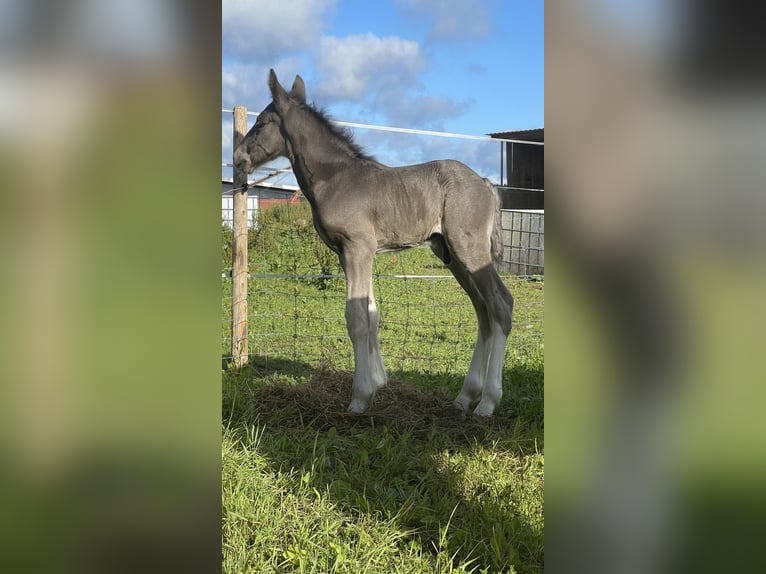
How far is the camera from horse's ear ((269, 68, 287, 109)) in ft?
16.8

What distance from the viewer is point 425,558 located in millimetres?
2322

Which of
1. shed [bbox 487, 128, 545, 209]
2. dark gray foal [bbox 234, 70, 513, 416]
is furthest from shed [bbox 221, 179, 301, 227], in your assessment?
shed [bbox 487, 128, 545, 209]

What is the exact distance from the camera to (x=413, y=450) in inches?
144

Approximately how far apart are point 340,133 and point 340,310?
3.94 metres

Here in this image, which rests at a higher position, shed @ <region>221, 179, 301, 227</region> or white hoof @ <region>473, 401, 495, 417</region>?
shed @ <region>221, 179, 301, 227</region>

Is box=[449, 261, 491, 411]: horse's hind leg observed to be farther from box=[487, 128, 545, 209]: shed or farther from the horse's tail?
box=[487, 128, 545, 209]: shed

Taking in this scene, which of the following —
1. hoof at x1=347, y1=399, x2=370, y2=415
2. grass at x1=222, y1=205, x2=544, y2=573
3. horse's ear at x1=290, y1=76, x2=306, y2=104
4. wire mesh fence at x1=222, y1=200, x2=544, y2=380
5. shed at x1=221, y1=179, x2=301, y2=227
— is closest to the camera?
grass at x1=222, y1=205, x2=544, y2=573

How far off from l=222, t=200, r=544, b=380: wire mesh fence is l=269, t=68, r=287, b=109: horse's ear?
155 centimetres

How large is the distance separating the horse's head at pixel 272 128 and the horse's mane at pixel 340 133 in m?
0.14

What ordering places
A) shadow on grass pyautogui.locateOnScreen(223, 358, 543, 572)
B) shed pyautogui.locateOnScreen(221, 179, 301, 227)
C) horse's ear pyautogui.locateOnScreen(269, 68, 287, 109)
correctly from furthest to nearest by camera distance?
shed pyautogui.locateOnScreen(221, 179, 301, 227)
horse's ear pyautogui.locateOnScreen(269, 68, 287, 109)
shadow on grass pyautogui.locateOnScreen(223, 358, 543, 572)

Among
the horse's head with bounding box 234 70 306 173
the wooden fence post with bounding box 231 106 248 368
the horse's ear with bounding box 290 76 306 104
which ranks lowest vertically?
the wooden fence post with bounding box 231 106 248 368
